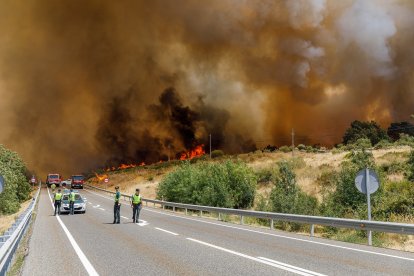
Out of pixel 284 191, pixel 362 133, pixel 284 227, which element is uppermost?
pixel 362 133

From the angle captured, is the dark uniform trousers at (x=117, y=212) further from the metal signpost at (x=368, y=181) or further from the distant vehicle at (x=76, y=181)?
the distant vehicle at (x=76, y=181)

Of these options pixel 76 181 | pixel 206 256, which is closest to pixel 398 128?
pixel 76 181

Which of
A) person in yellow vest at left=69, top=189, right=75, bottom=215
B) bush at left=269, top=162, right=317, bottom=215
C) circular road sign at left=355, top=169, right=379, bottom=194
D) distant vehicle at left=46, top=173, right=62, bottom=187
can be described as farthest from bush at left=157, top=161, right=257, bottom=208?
distant vehicle at left=46, top=173, right=62, bottom=187

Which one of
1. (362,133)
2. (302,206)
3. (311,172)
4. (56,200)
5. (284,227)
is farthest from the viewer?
(362,133)

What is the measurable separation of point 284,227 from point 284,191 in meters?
4.09

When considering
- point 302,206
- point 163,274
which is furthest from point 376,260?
point 302,206

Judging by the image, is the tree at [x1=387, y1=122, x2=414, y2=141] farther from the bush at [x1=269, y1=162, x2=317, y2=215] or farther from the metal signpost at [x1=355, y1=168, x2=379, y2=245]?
the metal signpost at [x1=355, y1=168, x2=379, y2=245]

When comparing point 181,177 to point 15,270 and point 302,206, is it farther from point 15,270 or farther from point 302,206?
point 15,270

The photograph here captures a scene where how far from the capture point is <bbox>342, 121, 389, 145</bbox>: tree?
112 m

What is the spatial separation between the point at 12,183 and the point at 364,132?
9641cm

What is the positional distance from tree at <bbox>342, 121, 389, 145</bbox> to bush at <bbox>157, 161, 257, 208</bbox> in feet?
276

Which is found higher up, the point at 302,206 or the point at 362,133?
the point at 362,133

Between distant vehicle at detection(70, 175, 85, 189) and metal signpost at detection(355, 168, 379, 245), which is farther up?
metal signpost at detection(355, 168, 379, 245)

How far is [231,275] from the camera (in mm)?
7867
